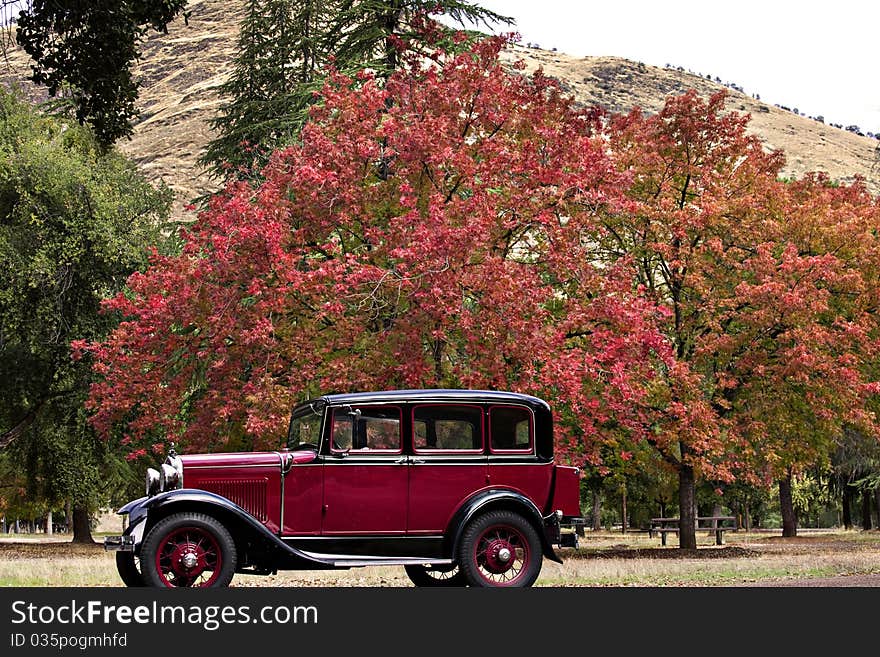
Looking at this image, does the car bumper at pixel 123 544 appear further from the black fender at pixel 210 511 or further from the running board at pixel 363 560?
the running board at pixel 363 560

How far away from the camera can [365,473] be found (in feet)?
38.4

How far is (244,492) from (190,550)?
0.94m

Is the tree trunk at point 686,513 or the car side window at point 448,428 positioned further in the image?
the tree trunk at point 686,513

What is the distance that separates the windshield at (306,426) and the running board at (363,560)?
4.21 feet

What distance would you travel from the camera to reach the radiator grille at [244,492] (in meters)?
11.3

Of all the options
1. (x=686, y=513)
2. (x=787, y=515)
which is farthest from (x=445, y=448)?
(x=787, y=515)

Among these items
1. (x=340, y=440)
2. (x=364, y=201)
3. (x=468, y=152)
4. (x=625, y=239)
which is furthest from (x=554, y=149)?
(x=340, y=440)

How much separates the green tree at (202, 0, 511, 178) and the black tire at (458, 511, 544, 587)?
1552 centimetres

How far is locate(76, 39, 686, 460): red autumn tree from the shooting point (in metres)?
18.6

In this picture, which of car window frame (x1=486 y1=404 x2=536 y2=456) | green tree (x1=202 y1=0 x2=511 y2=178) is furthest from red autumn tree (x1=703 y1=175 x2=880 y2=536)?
car window frame (x1=486 y1=404 x2=536 y2=456)

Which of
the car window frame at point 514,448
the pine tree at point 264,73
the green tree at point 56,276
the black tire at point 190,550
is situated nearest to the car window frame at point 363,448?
the car window frame at point 514,448

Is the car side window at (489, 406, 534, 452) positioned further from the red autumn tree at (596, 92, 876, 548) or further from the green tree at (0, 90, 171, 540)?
the green tree at (0, 90, 171, 540)

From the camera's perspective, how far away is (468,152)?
21.4 metres

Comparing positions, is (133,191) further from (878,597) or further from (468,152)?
(878,597)
